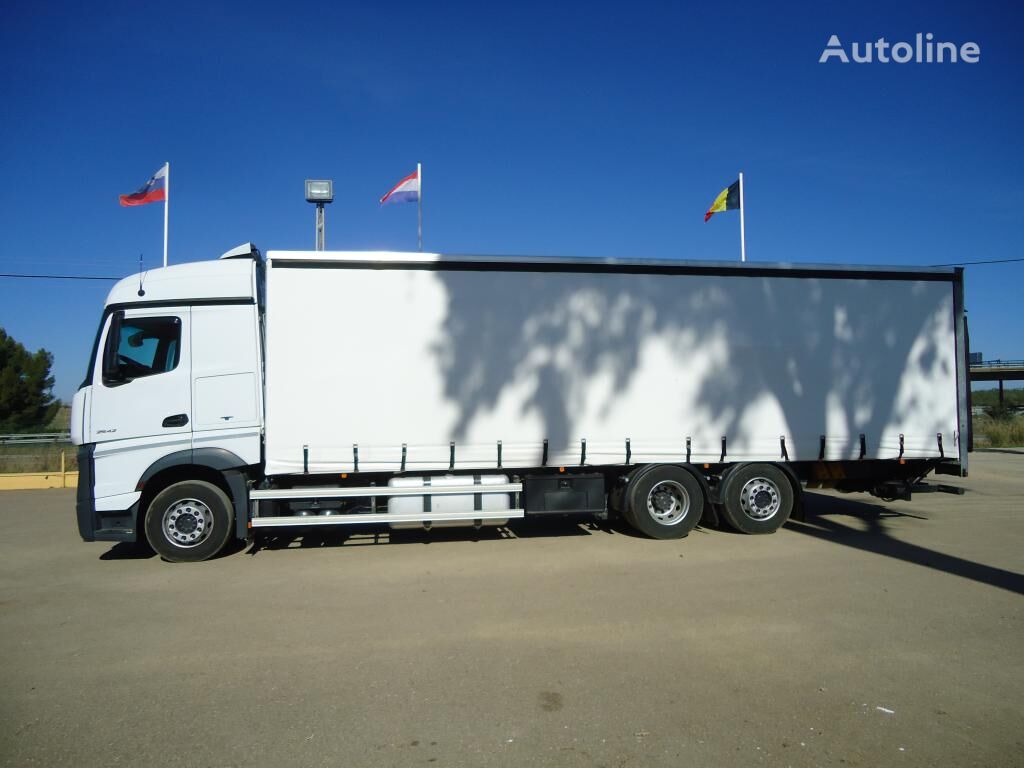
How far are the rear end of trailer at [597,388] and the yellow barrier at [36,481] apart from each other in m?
9.92

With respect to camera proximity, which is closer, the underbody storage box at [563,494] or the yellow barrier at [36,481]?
the underbody storage box at [563,494]

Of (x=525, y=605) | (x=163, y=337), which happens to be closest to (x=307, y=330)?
(x=163, y=337)

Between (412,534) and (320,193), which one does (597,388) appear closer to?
(412,534)

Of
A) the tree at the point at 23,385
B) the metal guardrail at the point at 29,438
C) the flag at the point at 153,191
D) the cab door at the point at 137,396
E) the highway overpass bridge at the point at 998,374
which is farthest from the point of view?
the highway overpass bridge at the point at 998,374

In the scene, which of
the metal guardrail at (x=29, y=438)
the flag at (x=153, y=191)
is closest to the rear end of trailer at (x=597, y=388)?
the flag at (x=153, y=191)

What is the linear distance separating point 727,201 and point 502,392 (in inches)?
403

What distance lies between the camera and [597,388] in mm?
8492

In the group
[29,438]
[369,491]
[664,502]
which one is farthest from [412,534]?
[29,438]

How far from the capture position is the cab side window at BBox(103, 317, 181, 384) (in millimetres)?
A: 7625

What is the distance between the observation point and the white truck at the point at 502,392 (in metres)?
7.71

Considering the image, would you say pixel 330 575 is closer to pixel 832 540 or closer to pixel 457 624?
pixel 457 624

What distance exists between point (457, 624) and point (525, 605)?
0.73 meters

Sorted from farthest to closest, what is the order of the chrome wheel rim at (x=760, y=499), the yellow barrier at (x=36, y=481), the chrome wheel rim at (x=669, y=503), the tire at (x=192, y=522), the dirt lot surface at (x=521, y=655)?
the yellow barrier at (x=36, y=481)
the chrome wheel rim at (x=760, y=499)
the chrome wheel rim at (x=669, y=503)
the tire at (x=192, y=522)
the dirt lot surface at (x=521, y=655)

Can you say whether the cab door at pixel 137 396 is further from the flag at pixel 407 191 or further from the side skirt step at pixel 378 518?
the flag at pixel 407 191
